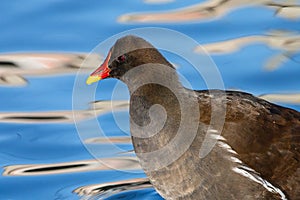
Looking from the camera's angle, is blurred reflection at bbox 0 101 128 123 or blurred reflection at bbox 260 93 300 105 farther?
blurred reflection at bbox 260 93 300 105

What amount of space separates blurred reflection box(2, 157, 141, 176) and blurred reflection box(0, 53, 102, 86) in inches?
51.7

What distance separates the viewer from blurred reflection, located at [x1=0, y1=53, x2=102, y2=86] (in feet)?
31.2

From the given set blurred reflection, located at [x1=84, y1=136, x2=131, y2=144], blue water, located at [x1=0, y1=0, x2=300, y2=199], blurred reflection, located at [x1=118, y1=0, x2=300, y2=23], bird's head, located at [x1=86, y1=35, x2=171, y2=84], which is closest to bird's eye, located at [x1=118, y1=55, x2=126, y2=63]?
bird's head, located at [x1=86, y1=35, x2=171, y2=84]

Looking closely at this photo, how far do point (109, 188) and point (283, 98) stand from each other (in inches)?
75.6

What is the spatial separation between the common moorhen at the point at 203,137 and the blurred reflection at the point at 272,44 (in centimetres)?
261

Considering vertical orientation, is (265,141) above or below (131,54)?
below

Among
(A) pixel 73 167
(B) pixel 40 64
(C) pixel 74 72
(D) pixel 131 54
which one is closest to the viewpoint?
(D) pixel 131 54

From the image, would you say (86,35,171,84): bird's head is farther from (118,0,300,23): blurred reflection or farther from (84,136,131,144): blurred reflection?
(118,0,300,23): blurred reflection

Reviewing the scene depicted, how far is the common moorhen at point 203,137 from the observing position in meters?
6.91

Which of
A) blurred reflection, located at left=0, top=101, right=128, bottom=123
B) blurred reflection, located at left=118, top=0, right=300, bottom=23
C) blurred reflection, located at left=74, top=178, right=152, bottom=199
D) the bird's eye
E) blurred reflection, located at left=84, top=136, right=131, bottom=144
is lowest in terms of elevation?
blurred reflection, located at left=74, top=178, right=152, bottom=199

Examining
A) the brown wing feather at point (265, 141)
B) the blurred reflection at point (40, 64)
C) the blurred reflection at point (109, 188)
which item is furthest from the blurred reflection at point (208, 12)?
the brown wing feather at point (265, 141)

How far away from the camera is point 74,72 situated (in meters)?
9.50

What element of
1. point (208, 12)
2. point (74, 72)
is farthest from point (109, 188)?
point (208, 12)

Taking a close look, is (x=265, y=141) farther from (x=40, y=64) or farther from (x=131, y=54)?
(x=40, y=64)
